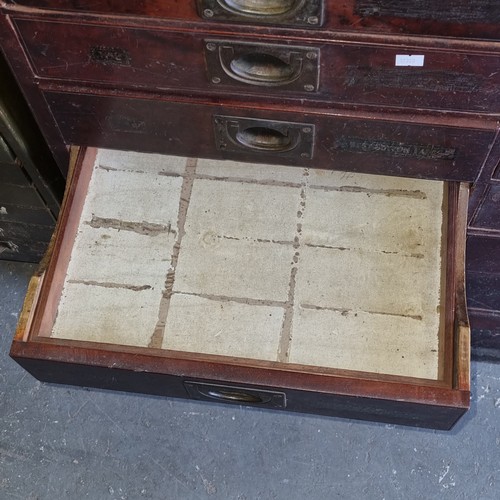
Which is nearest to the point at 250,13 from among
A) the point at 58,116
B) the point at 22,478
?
the point at 58,116

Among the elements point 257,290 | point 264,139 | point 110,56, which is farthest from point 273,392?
point 110,56

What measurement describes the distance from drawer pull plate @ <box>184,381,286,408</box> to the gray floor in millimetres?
357

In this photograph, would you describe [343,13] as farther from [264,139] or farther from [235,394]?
[235,394]

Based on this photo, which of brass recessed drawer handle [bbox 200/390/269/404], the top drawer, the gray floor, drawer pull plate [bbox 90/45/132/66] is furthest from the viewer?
the gray floor

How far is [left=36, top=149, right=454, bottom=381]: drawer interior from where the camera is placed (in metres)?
1.15

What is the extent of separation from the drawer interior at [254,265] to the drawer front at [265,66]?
0.26 metres

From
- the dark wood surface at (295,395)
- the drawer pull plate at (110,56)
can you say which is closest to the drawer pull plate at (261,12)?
the drawer pull plate at (110,56)

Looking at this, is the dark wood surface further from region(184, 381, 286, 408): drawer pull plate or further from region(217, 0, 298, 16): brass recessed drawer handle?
region(217, 0, 298, 16): brass recessed drawer handle

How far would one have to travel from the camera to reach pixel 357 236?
4.01 ft

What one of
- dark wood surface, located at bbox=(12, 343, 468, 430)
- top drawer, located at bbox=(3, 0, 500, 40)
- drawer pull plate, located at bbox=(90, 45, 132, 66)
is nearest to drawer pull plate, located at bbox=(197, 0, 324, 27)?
top drawer, located at bbox=(3, 0, 500, 40)

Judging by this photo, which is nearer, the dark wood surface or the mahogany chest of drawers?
the mahogany chest of drawers

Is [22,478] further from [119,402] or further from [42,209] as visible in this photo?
[42,209]

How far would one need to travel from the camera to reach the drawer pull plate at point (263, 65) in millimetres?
944

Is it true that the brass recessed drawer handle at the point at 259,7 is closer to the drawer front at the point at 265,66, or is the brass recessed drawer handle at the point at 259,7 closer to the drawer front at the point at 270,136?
the drawer front at the point at 265,66
